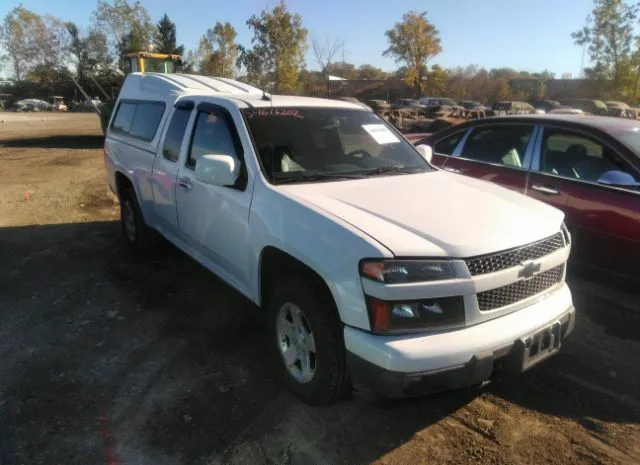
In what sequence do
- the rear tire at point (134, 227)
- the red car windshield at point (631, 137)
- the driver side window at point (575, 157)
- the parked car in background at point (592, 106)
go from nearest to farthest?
the red car windshield at point (631, 137) < the driver side window at point (575, 157) < the rear tire at point (134, 227) < the parked car in background at point (592, 106)

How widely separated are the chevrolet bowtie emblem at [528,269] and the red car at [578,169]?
189 centimetres

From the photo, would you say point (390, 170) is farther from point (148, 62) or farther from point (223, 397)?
point (148, 62)

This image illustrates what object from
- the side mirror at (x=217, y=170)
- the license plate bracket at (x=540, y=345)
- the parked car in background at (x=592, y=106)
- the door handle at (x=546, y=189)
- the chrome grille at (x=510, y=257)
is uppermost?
the side mirror at (x=217, y=170)

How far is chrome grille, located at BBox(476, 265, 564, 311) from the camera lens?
2.60m

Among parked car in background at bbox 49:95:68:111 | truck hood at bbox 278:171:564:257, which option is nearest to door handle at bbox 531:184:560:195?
truck hood at bbox 278:171:564:257

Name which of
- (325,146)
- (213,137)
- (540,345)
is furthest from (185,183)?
(540,345)

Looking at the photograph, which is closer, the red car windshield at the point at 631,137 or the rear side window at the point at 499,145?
the red car windshield at the point at 631,137

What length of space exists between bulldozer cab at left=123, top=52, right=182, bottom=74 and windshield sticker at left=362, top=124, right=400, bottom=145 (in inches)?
626

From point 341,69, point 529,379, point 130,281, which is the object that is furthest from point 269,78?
point 341,69

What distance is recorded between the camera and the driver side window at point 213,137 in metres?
3.73

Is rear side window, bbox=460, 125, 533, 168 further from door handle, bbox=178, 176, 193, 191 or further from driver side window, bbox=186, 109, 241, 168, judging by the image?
door handle, bbox=178, 176, 193, 191

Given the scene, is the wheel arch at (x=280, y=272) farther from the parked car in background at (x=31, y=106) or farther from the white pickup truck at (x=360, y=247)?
the parked car in background at (x=31, y=106)

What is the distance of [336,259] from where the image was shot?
2.56m

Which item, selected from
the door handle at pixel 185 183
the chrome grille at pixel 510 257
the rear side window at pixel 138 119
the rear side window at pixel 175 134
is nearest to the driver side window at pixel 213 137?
the door handle at pixel 185 183
